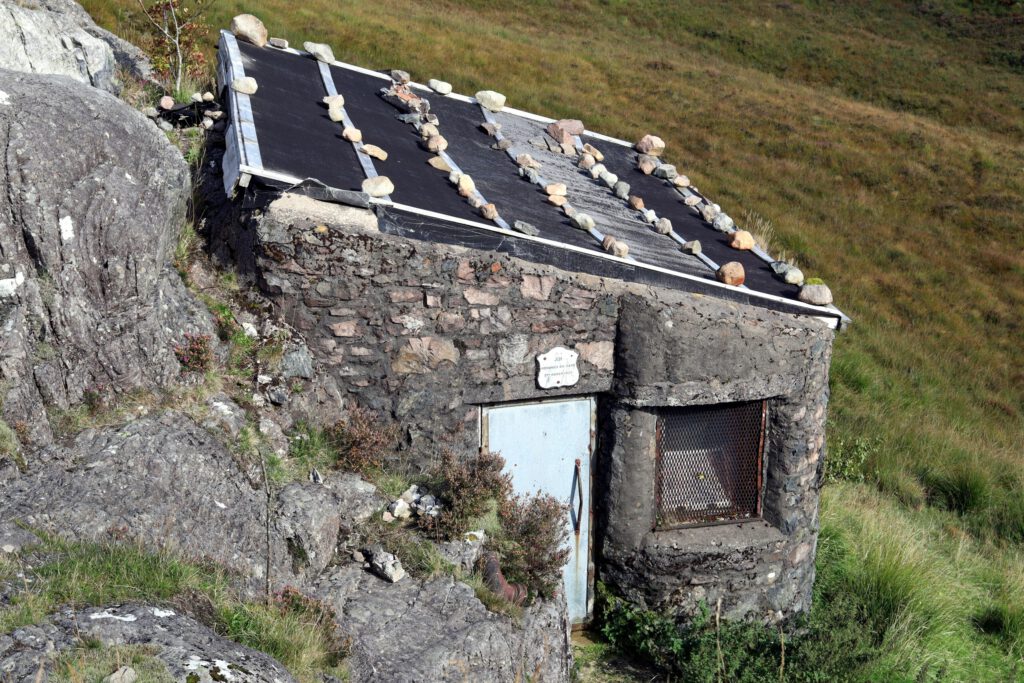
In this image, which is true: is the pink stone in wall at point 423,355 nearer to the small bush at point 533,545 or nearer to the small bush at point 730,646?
the small bush at point 533,545

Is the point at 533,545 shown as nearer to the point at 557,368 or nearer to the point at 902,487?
the point at 557,368

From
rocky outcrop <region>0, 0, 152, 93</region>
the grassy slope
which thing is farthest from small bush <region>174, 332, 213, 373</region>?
the grassy slope

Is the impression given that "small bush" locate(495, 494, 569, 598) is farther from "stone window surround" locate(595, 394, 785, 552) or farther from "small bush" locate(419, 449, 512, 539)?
"stone window surround" locate(595, 394, 785, 552)

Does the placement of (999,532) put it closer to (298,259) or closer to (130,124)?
(298,259)

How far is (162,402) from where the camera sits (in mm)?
5066

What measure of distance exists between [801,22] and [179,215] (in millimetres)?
41295

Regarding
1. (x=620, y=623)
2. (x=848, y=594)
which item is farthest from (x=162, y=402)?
(x=848, y=594)

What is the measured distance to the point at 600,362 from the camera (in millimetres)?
6383

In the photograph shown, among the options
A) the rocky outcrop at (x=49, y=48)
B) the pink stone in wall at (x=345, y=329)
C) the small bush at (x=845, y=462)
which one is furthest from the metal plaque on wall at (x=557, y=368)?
the small bush at (x=845, y=462)

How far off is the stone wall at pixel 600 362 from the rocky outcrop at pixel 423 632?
51.0 inches

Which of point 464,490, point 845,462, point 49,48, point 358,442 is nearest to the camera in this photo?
point 464,490

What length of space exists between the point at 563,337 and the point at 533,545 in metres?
1.52

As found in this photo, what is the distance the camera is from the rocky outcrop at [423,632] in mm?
4527

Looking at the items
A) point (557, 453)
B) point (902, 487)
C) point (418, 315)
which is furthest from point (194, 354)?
point (902, 487)
